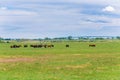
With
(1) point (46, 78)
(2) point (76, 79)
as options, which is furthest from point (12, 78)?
(2) point (76, 79)

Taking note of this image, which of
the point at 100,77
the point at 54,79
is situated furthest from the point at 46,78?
the point at 100,77

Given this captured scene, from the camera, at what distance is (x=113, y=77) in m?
23.3

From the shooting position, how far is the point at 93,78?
22.8m

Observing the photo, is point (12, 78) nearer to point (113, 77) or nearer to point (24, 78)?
point (24, 78)

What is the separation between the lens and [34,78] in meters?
23.0

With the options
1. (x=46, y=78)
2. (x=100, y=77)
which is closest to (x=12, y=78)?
(x=46, y=78)

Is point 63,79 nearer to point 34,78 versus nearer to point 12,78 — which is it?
point 34,78

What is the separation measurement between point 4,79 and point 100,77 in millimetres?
6680

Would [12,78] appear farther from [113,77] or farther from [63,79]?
[113,77]

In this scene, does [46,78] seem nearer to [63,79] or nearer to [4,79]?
[63,79]

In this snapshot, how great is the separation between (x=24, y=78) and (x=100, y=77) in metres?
5.33

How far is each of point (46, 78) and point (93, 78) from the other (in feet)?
10.6

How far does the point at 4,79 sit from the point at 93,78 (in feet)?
19.9

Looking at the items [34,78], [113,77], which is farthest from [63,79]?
[113,77]
